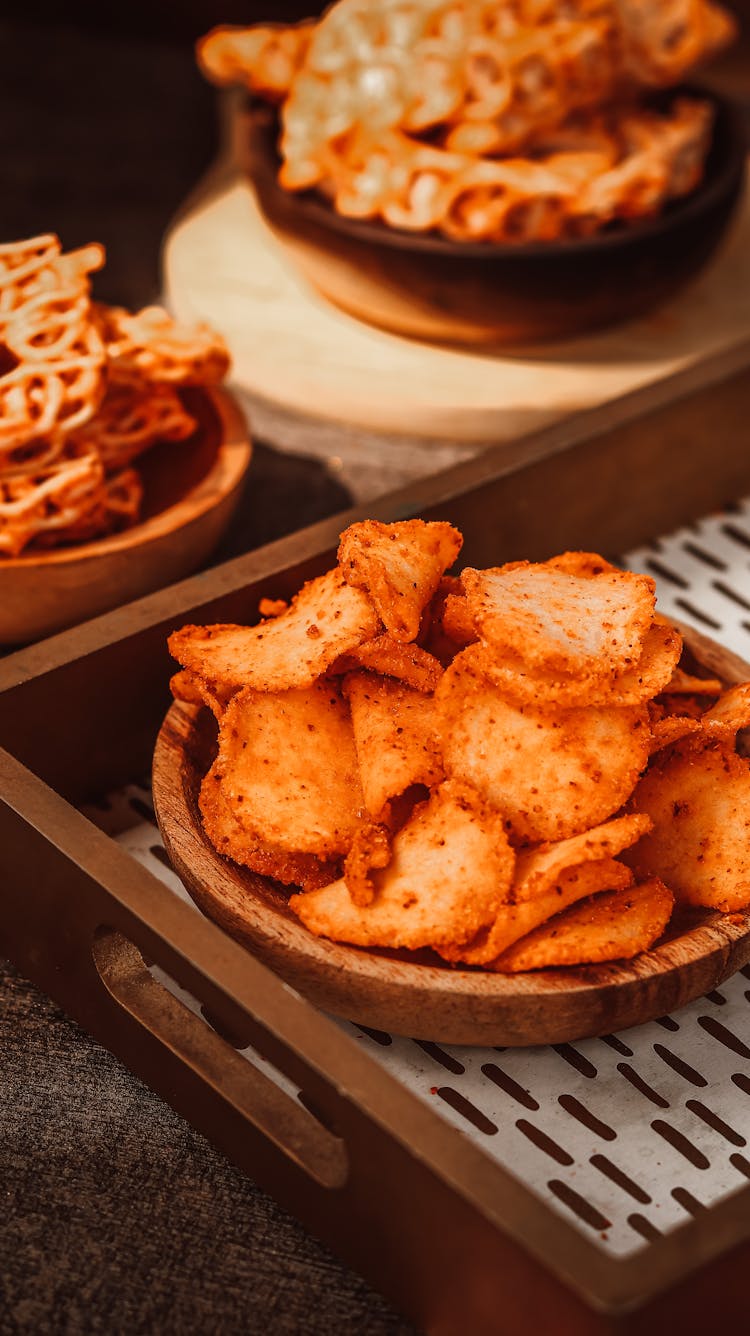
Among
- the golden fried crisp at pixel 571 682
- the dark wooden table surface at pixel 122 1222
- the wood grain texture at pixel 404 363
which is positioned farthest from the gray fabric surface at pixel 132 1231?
the wood grain texture at pixel 404 363

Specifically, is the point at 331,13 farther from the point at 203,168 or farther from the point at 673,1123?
the point at 673,1123

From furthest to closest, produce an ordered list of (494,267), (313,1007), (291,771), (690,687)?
1. (494,267)
2. (690,687)
3. (291,771)
4. (313,1007)

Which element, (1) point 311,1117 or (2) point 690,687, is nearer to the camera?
(1) point 311,1117

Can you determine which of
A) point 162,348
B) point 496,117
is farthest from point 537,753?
point 496,117

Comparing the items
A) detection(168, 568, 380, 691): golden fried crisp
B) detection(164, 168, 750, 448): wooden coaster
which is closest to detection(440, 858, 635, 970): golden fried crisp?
detection(168, 568, 380, 691): golden fried crisp

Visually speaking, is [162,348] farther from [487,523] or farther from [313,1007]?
[313,1007]

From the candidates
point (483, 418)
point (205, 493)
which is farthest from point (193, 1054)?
point (483, 418)
